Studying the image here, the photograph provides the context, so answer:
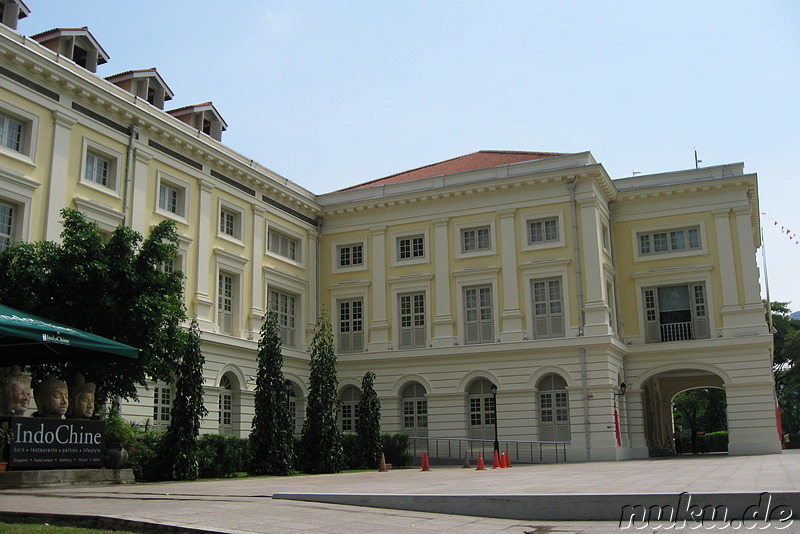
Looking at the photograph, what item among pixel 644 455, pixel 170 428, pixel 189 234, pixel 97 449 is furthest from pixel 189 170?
pixel 644 455

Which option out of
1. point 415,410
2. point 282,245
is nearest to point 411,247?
point 282,245

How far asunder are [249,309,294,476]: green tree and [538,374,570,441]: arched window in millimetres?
11495

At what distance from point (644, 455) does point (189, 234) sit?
66.6 ft

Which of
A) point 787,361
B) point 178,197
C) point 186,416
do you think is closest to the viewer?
point 186,416

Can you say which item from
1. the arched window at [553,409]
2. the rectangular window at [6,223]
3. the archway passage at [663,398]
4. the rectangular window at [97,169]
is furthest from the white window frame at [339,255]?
the rectangular window at [6,223]

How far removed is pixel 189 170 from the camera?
28.3 m

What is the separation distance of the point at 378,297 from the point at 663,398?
55.8 feet

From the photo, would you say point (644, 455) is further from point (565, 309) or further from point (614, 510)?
point (614, 510)

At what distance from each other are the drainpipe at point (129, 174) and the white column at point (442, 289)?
13219mm

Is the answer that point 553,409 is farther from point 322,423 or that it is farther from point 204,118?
point 204,118

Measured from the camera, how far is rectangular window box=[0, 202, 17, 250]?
21498 millimetres

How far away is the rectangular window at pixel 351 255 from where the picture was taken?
117ft

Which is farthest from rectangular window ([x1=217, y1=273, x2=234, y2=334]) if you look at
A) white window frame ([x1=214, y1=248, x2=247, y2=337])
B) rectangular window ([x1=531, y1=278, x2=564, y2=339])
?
rectangular window ([x1=531, y1=278, x2=564, y2=339])

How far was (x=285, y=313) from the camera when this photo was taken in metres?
33.4
